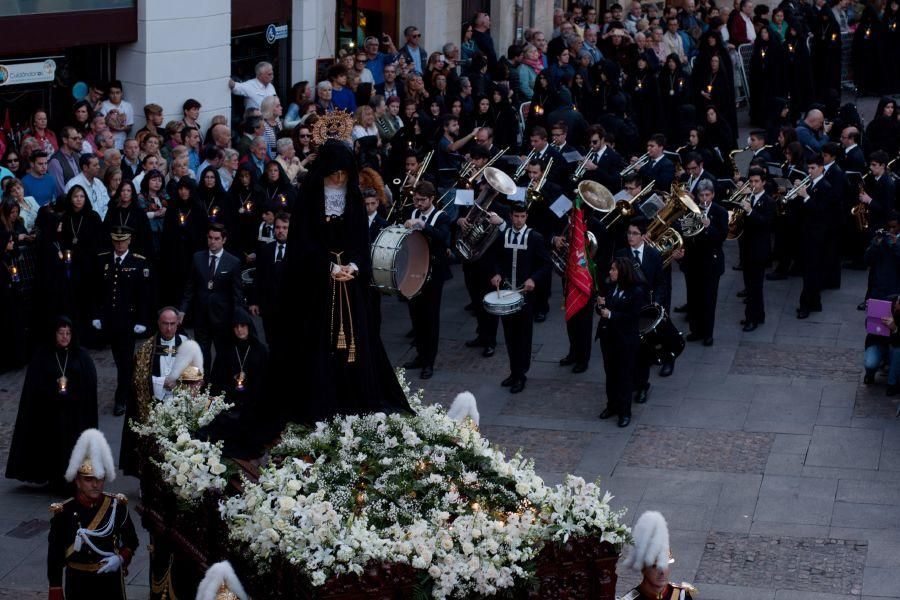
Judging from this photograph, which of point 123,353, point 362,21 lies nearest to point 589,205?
point 123,353

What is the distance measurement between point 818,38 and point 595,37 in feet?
16.1

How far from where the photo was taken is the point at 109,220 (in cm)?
1931

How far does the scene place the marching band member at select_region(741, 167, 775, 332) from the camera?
20.5 m

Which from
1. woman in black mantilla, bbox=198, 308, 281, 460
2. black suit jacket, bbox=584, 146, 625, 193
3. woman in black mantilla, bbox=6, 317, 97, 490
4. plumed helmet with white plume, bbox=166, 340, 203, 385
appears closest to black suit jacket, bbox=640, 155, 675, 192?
black suit jacket, bbox=584, 146, 625, 193

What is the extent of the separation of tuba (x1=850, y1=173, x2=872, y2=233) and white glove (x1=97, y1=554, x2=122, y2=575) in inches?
508

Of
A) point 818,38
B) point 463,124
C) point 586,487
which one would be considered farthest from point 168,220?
point 818,38

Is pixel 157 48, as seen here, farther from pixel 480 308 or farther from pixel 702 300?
pixel 702 300

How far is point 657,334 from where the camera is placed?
59.7 ft

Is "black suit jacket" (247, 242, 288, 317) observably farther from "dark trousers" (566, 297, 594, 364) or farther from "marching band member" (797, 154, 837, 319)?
"marching band member" (797, 154, 837, 319)

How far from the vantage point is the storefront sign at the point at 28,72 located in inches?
864

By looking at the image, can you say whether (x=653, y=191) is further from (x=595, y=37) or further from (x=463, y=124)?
(x=595, y=37)

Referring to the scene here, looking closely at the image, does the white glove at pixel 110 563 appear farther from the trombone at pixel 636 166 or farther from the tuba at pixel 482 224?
the trombone at pixel 636 166

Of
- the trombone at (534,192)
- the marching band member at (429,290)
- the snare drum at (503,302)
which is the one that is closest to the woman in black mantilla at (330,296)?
the snare drum at (503,302)

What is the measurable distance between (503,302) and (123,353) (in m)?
3.92
